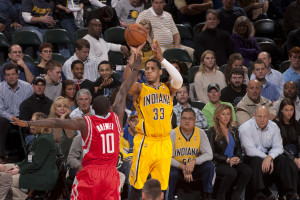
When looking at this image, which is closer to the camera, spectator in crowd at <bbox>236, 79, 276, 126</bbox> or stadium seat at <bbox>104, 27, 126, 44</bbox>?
spectator in crowd at <bbox>236, 79, 276, 126</bbox>

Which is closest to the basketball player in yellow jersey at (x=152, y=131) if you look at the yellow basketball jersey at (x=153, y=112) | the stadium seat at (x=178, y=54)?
the yellow basketball jersey at (x=153, y=112)

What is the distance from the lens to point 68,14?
11.0 meters

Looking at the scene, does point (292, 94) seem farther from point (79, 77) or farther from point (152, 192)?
point (152, 192)

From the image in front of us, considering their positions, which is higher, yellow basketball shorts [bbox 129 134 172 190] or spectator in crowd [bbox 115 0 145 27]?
spectator in crowd [bbox 115 0 145 27]

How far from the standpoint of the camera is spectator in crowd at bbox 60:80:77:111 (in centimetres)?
877

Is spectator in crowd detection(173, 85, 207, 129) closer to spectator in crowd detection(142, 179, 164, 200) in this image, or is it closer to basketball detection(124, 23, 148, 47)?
basketball detection(124, 23, 148, 47)

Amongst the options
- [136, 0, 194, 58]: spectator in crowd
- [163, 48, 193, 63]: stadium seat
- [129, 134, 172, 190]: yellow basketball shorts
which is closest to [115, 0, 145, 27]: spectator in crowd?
[136, 0, 194, 58]: spectator in crowd

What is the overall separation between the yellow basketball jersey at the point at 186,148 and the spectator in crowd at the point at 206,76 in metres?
1.46

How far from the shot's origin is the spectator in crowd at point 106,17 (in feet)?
34.8

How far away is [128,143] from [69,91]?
1.33 meters

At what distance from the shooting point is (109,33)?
1046cm

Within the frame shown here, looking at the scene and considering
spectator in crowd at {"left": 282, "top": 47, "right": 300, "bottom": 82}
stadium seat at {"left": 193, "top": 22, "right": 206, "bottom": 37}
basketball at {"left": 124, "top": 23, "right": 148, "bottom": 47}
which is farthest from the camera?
stadium seat at {"left": 193, "top": 22, "right": 206, "bottom": 37}

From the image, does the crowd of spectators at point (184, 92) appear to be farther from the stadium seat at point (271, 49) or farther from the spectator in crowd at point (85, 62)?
the stadium seat at point (271, 49)

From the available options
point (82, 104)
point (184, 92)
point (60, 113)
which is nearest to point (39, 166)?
point (60, 113)
